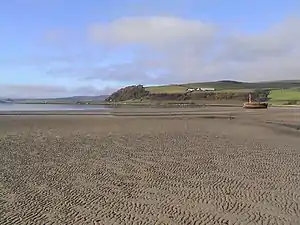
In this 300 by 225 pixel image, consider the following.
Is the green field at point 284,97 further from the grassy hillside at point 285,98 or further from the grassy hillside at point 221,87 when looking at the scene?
the grassy hillside at point 221,87

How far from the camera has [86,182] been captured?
1211 centimetres

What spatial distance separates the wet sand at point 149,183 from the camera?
8.80 m

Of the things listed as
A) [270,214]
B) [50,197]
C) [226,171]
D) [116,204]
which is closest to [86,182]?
[50,197]

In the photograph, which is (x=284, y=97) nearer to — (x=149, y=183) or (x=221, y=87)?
(x=221, y=87)

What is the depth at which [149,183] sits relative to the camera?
11.9 meters

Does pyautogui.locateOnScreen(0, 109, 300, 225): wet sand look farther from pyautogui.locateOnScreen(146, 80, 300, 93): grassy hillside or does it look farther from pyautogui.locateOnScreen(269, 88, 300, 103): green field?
pyautogui.locateOnScreen(146, 80, 300, 93): grassy hillside

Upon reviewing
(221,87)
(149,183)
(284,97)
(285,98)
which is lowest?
(285,98)

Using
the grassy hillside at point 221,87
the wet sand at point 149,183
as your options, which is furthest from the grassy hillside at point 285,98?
the wet sand at point 149,183

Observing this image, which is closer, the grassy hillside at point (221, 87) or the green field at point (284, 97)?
the green field at point (284, 97)

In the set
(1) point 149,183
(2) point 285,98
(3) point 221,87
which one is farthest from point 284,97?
(1) point 149,183

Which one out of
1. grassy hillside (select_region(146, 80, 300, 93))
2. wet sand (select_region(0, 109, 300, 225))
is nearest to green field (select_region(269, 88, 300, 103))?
grassy hillside (select_region(146, 80, 300, 93))

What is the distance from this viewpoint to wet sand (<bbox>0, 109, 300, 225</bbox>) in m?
8.80

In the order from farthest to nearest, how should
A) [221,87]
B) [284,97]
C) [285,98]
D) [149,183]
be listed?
1. [221,87]
2. [284,97]
3. [285,98]
4. [149,183]

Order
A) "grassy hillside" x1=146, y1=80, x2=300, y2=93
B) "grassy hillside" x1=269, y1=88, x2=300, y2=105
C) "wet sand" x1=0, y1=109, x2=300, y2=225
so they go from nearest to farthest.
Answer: "wet sand" x1=0, y1=109, x2=300, y2=225
"grassy hillside" x1=269, y1=88, x2=300, y2=105
"grassy hillside" x1=146, y1=80, x2=300, y2=93
